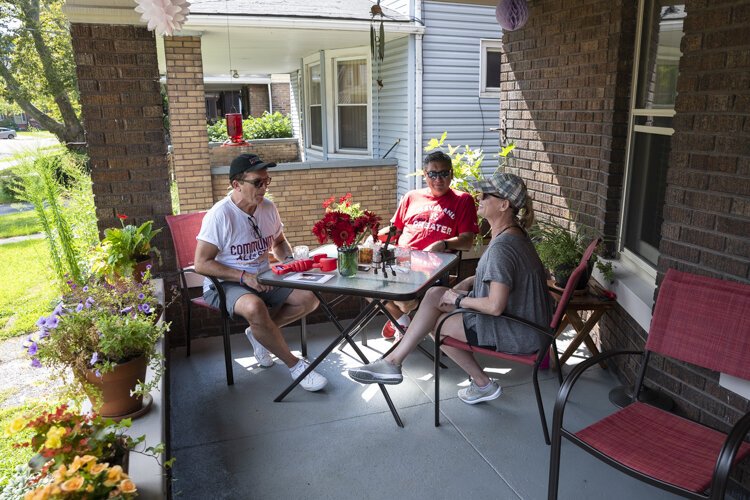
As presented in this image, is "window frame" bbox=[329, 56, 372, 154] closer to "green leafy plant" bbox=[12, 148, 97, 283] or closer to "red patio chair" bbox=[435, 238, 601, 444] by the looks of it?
"green leafy plant" bbox=[12, 148, 97, 283]

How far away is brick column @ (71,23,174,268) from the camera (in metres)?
3.63

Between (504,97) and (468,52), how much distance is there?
3377 mm

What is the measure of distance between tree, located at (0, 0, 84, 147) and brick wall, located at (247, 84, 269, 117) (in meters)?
6.36

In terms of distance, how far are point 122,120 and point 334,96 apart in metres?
6.10

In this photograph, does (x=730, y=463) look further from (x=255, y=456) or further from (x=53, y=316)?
(x=53, y=316)

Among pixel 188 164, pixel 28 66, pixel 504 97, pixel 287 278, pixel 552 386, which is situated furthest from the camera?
pixel 28 66

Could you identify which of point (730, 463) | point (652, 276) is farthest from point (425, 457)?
point (652, 276)

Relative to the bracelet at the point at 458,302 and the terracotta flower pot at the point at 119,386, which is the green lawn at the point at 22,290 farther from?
the bracelet at the point at 458,302

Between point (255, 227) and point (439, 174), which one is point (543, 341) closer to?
point (439, 174)

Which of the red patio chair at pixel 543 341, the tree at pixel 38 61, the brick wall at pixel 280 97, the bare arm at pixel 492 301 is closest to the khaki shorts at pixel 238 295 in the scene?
the red patio chair at pixel 543 341

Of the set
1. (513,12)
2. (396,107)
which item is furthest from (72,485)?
(396,107)

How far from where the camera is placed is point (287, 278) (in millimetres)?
3096

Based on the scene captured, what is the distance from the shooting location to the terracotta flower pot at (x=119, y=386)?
225cm

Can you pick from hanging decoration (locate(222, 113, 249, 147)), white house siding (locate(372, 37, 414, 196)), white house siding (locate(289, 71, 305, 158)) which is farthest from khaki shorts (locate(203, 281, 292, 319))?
white house siding (locate(289, 71, 305, 158))
